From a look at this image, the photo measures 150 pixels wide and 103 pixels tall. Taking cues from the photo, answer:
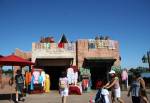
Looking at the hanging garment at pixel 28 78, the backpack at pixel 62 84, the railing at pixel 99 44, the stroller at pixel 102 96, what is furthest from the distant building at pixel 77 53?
the stroller at pixel 102 96

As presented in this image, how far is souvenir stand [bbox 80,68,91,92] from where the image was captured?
27.2 metres

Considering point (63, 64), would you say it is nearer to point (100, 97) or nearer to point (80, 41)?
point (80, 41)

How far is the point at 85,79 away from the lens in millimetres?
27828

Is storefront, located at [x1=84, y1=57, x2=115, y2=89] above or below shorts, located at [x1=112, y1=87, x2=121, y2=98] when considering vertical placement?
above

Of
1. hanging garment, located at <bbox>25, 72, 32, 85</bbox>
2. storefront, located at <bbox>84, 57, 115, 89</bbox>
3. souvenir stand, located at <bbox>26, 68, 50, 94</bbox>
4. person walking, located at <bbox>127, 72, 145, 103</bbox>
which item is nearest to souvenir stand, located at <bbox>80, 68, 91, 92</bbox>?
storefront, located at <bbox>84, 57, 115, 89</bbox>

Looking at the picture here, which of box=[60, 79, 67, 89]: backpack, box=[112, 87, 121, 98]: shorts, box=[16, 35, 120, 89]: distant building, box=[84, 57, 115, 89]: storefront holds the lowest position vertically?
box=[112, 87, 121, 98]: shorts

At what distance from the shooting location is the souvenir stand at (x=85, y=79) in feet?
89.4

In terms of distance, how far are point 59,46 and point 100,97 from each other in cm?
Answer: 1875

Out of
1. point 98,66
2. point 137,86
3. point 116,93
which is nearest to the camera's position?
point 137,86

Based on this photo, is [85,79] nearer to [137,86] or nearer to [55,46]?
[55,46]

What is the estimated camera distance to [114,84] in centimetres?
1311

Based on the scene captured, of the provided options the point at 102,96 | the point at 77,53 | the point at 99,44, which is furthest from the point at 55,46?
the point at 102,96

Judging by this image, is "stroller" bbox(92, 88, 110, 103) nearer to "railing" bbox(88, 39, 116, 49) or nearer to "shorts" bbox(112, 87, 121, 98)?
"shorts" bbox(112, 87, 121, 98)

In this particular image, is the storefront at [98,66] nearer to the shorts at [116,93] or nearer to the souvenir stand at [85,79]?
the souvenir stand at [85,79]
